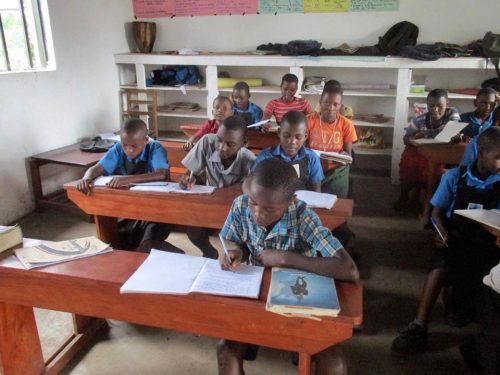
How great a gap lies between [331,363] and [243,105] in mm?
3022

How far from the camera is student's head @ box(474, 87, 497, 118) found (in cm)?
365

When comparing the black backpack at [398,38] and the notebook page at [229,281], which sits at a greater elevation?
the black backpack at [398,38]

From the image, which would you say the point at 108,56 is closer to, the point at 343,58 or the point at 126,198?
the point at 343,58

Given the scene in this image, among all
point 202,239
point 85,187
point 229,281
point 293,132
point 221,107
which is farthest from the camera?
point 221,107

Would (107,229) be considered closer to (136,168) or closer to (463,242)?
(136,168)

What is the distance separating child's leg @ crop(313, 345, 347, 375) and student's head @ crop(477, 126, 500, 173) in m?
1.28

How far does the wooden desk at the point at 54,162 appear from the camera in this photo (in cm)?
369

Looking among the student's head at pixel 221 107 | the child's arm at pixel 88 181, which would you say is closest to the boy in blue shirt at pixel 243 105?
the student's head at pixel 221 107

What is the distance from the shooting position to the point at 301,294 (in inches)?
47.0

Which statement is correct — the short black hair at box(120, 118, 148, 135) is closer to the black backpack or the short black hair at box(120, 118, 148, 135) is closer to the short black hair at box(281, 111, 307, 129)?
the short black hair at box(281, 111, 307, 129)

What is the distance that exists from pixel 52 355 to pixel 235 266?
1.16 meters

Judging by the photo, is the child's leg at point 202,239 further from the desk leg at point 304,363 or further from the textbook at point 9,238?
the desk leg at point 304,363

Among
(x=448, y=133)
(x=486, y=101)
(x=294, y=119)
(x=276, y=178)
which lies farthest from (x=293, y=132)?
(x=486, y=101)

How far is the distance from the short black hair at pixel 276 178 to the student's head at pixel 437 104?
2753mm
